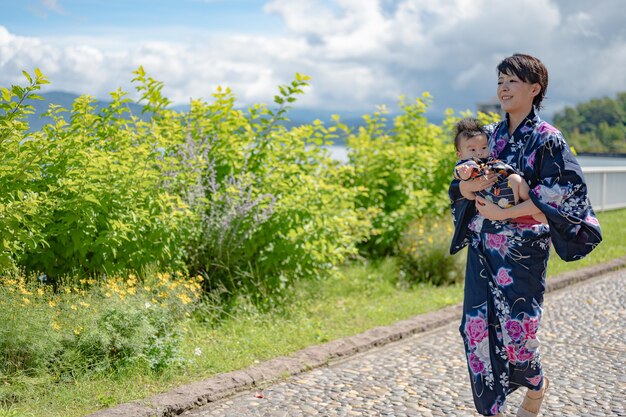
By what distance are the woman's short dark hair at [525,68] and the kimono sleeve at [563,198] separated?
30cm

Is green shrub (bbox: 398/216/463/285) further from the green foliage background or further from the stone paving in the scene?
the stone paving

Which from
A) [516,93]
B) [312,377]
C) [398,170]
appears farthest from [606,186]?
[516,93]

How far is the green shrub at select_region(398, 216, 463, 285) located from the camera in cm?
925

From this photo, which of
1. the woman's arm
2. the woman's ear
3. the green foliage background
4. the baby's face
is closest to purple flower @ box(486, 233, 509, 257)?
the woman's arm

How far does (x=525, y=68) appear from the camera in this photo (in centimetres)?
396

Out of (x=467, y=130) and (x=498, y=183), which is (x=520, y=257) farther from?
(x=467, y=130)

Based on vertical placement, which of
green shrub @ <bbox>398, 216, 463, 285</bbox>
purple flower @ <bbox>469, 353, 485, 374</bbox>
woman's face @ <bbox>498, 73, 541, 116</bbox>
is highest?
woman's face @ <bbox>498, 73, 541, 116</bbox>

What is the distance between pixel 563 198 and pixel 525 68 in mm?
681

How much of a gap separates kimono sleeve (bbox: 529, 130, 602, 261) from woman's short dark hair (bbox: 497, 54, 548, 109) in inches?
11.7

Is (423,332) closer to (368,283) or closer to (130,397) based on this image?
(368,283)

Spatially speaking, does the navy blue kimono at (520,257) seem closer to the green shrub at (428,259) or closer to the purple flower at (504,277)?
the purple flower at (504,277)

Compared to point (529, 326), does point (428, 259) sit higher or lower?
lower

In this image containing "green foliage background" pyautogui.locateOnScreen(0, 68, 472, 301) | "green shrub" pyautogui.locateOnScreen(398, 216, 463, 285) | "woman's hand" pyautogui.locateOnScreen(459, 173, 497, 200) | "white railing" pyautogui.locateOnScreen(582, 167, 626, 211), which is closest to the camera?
"woman's hand" pyautogui.locateOnScreen(459, 173, 497, 200)

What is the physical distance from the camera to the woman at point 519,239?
153 inches
